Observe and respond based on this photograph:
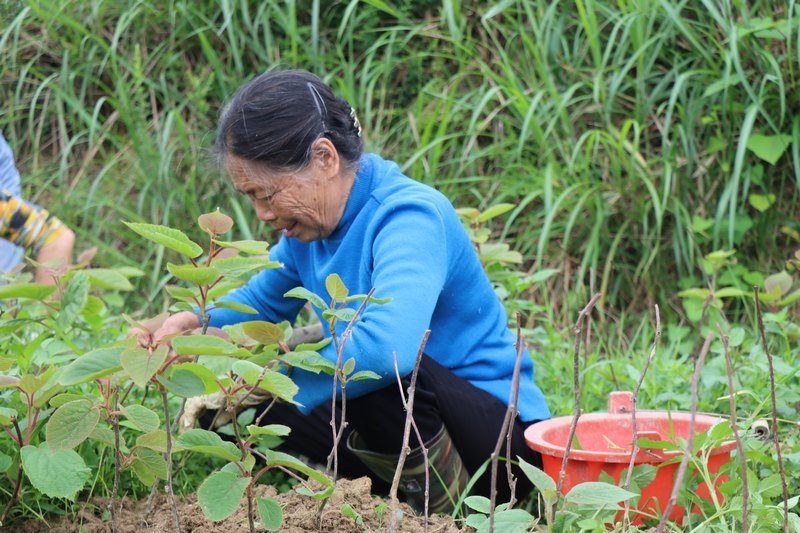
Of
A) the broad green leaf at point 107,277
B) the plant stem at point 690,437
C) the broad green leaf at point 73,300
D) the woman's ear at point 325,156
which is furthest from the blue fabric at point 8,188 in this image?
the plant stem at point 690,437

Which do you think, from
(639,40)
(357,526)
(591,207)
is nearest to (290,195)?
(357,526)

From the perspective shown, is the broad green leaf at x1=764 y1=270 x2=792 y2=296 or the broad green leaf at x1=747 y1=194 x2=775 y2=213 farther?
the broad green leaf at x1=747 y1=194 x2=775 y2=213

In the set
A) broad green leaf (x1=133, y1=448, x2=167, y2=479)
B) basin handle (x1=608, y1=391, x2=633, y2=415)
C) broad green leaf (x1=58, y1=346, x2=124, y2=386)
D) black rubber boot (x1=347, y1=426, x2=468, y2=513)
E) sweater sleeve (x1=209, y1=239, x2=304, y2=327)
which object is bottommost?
black rubber boot (x1=347, y1=426, x2=468, y2=513)

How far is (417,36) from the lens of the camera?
4059 millimetres

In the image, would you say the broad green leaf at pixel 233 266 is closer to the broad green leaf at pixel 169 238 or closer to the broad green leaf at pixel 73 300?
the broad green leaf at pixel 169 238

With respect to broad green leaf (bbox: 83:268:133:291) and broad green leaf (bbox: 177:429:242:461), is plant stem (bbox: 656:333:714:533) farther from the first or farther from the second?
broad green leaf (bbox: 83:268:133:291)

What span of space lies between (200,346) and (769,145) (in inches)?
101

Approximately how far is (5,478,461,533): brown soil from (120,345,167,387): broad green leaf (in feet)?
1.42

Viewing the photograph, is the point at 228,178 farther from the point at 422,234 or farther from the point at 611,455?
the point at 611,455

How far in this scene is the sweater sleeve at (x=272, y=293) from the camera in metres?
2.18

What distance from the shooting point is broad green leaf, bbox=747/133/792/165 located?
3.19 meters

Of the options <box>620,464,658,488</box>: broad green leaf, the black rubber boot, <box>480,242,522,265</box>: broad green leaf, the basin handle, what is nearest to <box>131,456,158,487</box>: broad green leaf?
the black rubber boot

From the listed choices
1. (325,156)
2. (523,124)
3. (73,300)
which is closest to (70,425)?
(73,300)

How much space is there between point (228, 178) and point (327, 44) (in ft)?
7.54
